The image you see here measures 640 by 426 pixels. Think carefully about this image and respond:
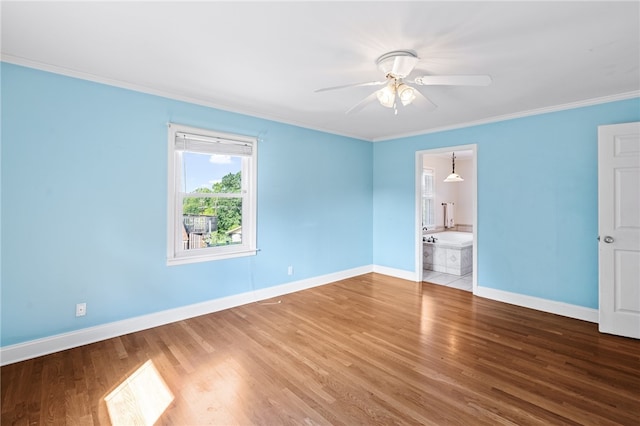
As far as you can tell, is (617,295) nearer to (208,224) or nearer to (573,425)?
(573,425)

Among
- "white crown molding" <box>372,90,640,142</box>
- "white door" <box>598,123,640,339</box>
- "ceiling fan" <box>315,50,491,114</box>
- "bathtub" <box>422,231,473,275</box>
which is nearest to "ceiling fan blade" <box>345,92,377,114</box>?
"ceiling fan" <box>315,50,491,114</box>

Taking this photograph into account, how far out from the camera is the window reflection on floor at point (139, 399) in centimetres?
189

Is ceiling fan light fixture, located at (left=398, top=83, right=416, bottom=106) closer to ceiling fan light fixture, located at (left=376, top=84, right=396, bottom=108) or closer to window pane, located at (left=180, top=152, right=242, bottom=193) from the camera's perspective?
ceiling fan light fixture, located at (left=376, top=84, right=396, bottom=108)

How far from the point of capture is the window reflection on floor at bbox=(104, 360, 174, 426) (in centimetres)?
189

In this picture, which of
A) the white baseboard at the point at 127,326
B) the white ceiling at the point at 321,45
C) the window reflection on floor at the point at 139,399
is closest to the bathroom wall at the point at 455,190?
the white ceiling at the point at 321,45

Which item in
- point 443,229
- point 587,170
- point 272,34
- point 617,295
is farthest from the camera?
point 443,229

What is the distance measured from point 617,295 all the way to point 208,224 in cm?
455

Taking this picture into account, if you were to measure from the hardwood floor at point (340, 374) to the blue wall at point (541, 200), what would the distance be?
1.88 ft

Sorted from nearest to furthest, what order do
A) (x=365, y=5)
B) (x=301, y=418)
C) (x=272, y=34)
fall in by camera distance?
(x=365, y=5) < (x=301, y=418) < (x=272, y=34)

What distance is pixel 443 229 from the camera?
25.5 ft

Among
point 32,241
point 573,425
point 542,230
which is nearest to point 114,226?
point 32,241

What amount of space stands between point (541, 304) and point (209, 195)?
14.3ft

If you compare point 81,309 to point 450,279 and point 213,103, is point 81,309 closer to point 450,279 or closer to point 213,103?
point 213,103

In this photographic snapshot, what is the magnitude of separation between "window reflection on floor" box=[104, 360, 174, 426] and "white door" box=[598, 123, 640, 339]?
4181 mm
